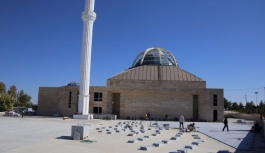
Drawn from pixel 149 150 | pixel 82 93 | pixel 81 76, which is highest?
pixel 81 76

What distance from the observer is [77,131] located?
14.5 m

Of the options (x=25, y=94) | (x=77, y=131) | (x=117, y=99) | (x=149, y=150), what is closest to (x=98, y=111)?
(x=117, y=99)

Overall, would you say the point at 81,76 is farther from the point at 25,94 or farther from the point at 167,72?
the point at 25,94

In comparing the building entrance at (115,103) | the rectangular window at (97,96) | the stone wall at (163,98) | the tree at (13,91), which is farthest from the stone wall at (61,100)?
the tree at (13,91)

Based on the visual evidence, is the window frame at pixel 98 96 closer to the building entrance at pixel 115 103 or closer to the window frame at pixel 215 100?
the building entrance at pixel 115 103

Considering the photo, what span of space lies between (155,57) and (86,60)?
2055cm

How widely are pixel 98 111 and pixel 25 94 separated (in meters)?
56.5

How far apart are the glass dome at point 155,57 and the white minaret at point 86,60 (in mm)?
18726

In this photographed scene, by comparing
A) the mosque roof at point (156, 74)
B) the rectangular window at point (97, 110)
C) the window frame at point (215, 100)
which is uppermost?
the mosque roof at point (156, 74)

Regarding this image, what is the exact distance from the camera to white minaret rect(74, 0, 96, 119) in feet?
126

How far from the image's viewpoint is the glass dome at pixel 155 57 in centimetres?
5466

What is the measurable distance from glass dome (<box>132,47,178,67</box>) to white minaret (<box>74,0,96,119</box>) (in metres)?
18.7

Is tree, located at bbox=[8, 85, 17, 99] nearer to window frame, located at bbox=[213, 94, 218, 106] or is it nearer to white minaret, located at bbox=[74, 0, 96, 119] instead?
white minaret, located at bbox=[74, 0, 96, 119]

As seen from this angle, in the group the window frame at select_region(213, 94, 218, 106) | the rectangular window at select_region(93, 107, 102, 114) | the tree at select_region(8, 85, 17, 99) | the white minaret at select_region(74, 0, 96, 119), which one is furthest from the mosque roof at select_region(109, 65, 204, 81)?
the tree at select_region(8, 85, 17, 99)
